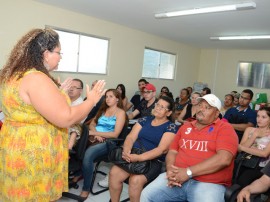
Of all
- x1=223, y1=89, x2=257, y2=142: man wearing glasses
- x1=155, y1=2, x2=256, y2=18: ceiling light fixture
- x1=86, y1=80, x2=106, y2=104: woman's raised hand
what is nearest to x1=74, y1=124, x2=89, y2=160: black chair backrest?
x1=86, y1=80, x2=106, y2=104: woman's raised hand

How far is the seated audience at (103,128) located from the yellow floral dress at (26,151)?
127 centimetres

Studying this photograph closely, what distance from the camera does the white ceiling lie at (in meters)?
4.11

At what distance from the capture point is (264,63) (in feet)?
27.6

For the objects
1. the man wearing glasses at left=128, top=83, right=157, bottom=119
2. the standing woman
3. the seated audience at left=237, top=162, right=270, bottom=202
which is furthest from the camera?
the man wearing glasses at left=128, top=83, right=157, bottom=119

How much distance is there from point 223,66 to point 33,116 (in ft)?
29.3

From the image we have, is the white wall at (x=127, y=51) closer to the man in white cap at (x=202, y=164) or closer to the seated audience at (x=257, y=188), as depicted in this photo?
the man in white cap at (x=202, y=164)

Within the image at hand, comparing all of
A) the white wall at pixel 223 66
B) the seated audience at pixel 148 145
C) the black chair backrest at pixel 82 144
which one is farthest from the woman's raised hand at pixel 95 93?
the white wall at pixel 223 66

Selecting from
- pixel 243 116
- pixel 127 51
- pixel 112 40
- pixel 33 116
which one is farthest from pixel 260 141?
pixel 127 51

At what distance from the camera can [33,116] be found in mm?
1200

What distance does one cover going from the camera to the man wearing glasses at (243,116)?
359cm

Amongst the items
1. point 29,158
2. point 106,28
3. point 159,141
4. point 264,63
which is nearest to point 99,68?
point 106,28

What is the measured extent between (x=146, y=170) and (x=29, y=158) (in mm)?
1146

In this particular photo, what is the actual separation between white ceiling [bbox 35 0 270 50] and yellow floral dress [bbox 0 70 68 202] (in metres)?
3.37

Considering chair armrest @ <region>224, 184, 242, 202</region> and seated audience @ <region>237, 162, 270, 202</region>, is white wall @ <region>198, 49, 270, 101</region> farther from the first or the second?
chair armrest @ <region>224, 184, 242, 202</region>
